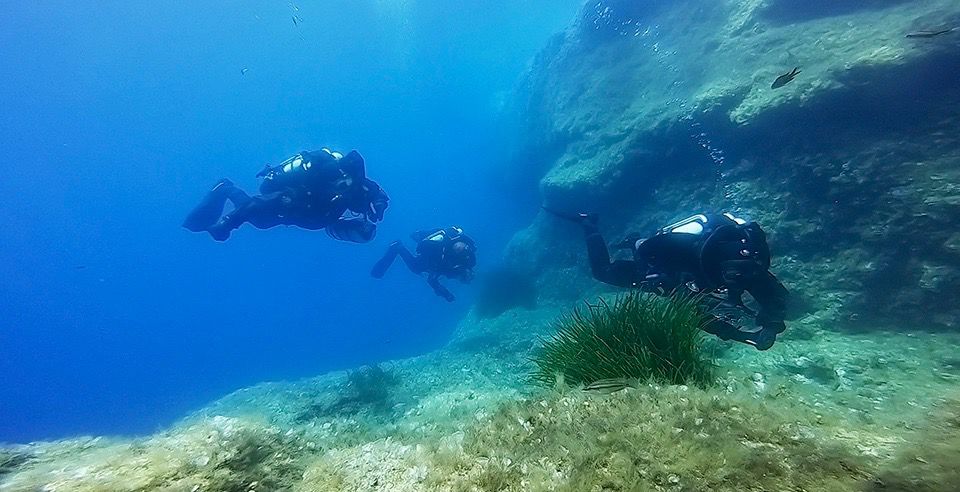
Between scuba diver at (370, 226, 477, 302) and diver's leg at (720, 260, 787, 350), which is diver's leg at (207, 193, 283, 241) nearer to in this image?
scuba diver at (370, 226, 477, 302)

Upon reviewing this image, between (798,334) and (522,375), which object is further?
(522,375)

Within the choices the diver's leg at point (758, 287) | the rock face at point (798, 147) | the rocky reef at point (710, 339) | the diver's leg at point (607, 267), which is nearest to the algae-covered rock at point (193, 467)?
the rocky reef at point (710, 339)

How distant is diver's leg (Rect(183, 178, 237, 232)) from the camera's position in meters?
9.85

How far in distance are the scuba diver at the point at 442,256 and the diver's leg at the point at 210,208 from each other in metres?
5.30

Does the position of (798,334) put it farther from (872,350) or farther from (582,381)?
(582,381)

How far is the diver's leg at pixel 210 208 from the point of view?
388 inches

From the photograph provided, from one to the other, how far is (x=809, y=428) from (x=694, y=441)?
82 centimetres

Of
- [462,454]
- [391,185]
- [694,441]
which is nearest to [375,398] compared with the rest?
[462,454]

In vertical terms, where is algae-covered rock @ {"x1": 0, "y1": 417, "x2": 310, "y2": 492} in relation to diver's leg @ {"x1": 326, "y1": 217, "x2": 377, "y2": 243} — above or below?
below

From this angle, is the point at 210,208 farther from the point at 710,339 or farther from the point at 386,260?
the point at 710,339

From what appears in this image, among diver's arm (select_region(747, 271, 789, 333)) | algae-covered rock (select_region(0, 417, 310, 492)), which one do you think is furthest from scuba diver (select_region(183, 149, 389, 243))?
diver's arm (select_region(747, 271, 789, 333))

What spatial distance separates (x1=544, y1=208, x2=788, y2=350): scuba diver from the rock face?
3135 millimetres

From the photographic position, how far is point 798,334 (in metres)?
6.87

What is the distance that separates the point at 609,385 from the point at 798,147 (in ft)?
29.2
